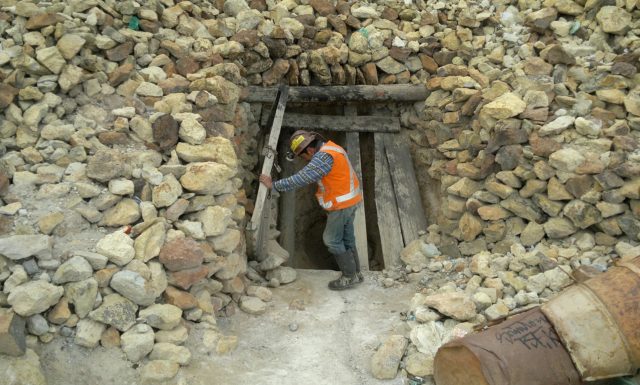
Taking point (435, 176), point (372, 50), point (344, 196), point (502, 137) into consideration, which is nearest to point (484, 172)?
point (502, 137)

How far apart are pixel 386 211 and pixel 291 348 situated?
2262 mm

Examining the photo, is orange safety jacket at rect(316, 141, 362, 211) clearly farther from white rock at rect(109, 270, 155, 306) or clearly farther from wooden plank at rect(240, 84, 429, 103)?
white rock at rect(109, 270, 155, 306)

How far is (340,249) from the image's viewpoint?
4.34 metres

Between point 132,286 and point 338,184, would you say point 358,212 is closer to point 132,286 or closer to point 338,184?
point 338,184

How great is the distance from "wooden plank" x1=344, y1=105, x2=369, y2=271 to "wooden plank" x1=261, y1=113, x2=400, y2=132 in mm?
103

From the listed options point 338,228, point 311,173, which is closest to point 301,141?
point 311,173

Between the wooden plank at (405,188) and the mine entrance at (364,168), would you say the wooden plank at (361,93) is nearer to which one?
the mine entrance at (364,168)

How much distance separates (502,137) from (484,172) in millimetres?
383

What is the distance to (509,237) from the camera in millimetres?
4133

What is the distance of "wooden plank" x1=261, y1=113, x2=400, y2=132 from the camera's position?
17.8ft

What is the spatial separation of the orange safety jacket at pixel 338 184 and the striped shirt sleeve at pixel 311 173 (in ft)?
0.29

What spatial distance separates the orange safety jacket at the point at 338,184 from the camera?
4070mm

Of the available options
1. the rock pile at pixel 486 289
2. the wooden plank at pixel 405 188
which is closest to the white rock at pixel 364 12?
the wooden plank at pixel 405 188

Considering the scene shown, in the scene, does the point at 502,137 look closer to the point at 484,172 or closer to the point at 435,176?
the point at 484,172
